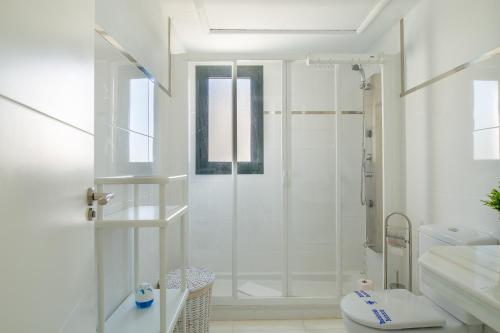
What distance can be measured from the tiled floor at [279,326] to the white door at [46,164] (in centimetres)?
173

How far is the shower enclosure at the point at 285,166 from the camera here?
2.47m

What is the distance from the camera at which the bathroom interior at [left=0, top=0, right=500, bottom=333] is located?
0.54 metres

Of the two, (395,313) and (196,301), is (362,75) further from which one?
(196,301)

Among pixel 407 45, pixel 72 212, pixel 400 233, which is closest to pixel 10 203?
pixel 72 212

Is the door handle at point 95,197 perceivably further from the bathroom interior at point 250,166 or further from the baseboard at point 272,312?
the baseboard at point 272,312

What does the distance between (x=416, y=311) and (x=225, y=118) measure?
69.2 inches

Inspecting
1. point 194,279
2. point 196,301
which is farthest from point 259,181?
point 196,301

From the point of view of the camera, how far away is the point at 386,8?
83.7 inches

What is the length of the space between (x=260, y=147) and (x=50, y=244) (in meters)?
2.03

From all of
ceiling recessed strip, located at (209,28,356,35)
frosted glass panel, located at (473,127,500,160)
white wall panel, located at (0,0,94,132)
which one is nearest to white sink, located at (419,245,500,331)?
frosted glass panel, located at (473,127,500,160)

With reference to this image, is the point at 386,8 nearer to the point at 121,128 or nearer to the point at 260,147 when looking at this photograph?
the point at 260,147

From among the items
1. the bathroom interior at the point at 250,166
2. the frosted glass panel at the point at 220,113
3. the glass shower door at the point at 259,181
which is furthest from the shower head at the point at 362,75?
the frosted glass panel at the point at 220,113

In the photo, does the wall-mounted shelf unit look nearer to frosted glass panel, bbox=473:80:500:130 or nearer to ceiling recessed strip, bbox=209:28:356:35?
frosted glass panel, bbox=473:80:500:130

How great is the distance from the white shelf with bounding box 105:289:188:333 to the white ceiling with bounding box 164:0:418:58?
1739 mm
